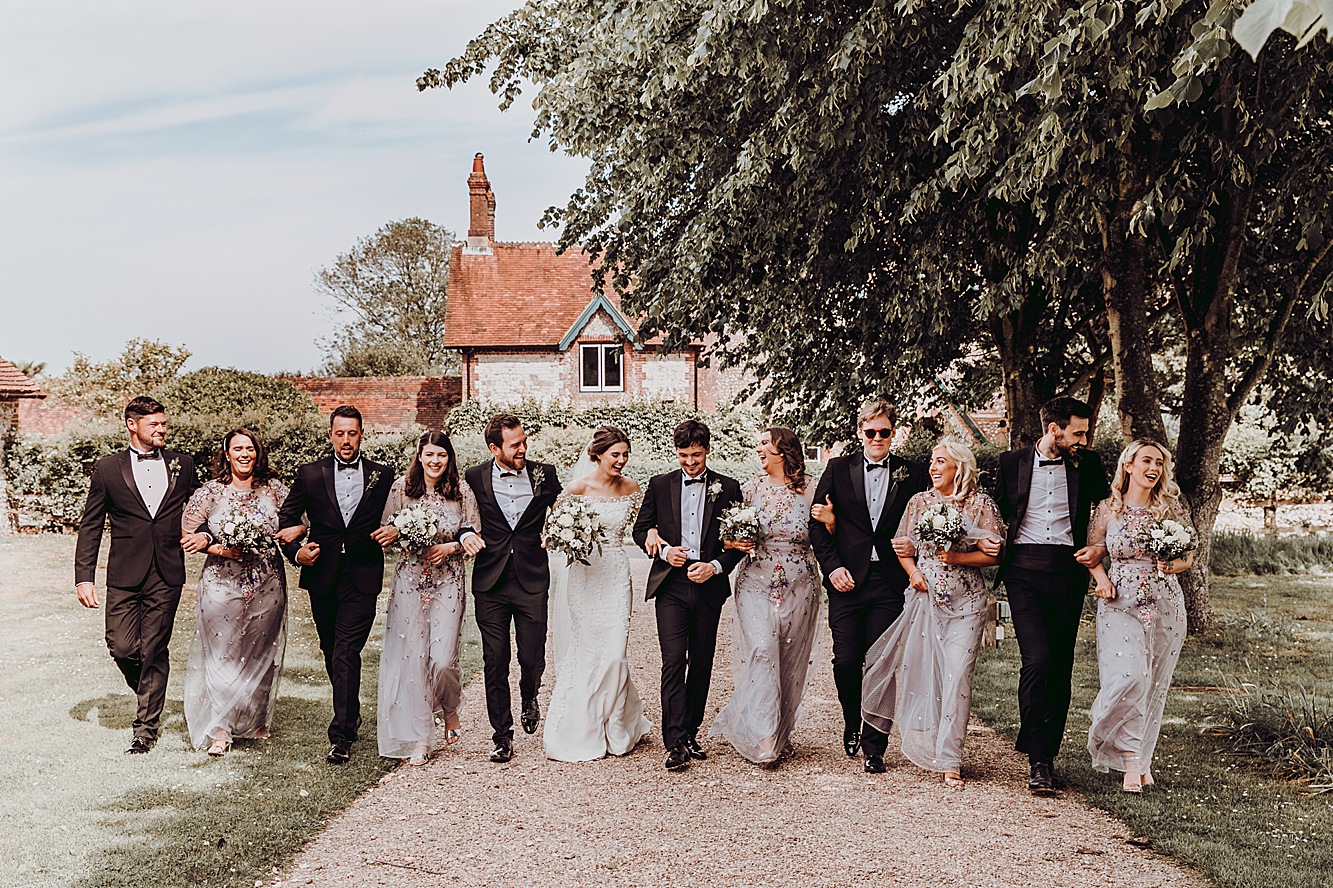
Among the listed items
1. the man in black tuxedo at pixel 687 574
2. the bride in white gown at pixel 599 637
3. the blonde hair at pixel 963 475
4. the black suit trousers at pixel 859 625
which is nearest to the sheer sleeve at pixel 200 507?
the bride in white gown at pixel 599 637

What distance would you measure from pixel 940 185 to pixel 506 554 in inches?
191

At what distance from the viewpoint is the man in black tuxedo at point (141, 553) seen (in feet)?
23.8

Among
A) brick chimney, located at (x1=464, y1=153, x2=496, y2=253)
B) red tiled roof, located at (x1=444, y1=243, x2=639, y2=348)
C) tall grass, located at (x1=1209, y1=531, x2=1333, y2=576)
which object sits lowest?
tall grass, located at (x1=1209, y1=531, x2=1333, y2=576)

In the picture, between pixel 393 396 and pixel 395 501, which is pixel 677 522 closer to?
pixel 395 501

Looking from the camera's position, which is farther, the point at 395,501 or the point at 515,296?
the point at 515,296

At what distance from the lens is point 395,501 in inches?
291

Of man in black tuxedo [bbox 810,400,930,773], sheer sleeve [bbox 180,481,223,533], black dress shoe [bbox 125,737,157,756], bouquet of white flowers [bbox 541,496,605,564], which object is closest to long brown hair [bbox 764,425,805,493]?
man in black tuxedo [bbox 810,400,930,773]

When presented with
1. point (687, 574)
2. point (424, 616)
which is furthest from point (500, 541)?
point (687, 574)

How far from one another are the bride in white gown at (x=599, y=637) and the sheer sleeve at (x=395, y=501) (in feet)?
3.53

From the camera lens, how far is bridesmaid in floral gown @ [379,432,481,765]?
7160mm

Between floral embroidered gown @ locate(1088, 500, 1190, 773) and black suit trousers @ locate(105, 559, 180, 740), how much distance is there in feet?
19.2

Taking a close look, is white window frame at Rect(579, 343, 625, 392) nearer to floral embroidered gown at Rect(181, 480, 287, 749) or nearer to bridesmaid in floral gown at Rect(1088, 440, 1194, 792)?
floral embroidered gown at Rect(181, 480, 287, 749)

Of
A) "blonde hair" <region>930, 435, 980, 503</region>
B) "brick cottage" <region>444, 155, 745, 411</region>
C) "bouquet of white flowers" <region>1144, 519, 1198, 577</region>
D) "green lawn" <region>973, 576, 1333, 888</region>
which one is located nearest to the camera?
"green lawn" <region>973, 576, 1333, 888</region>

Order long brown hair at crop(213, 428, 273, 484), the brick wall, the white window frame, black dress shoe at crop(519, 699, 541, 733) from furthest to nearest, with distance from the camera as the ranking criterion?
the brick wall < the white window frame < black dress shoe at crop(519, 699, 541, 733) < long brown hair at crop(213, 428, 273, 484)
